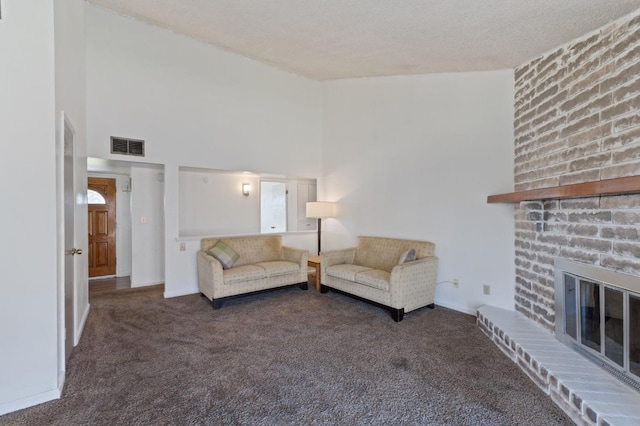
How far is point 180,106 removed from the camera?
443 cm

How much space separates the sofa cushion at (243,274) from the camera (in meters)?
3.89

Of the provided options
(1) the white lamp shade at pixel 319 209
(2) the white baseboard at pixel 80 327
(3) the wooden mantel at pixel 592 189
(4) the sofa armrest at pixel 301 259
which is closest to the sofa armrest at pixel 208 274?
(4) the sofa armrest at pixel 301 259

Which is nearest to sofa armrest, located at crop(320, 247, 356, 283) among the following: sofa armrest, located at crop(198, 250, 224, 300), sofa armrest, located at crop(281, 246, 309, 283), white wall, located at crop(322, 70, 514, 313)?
sofa armrest, located at crop(281, 246, 309, 283)

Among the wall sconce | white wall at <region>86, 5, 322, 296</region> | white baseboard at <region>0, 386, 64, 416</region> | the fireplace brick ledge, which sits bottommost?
white baseboard at <region>0, 386, 64, 416</region>

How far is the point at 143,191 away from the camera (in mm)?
4902

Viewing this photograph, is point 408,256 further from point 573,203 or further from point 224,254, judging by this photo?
point 224,254

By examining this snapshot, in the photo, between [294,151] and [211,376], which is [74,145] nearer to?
[211,376]

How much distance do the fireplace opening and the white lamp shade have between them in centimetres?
344

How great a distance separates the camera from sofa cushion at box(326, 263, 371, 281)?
398 cm

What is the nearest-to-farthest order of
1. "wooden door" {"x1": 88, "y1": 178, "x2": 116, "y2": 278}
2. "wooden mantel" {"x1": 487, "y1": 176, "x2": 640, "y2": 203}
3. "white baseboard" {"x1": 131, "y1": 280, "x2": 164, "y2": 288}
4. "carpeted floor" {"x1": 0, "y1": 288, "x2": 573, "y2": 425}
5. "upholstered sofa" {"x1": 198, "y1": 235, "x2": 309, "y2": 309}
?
"wooden mantel" {"x1": 487, "y1": 176, "x2": 640, "y2": 203} → "carpeted floor" {"x1": 0, "y1": 288, "x2": 573, "y2": 425} → "upholstered sofa" {"x1": 198, "y1": 235, "x2": 309, "y2": 309} → "white baseboard" {"x1": 131, "y1": 280, "x2": 164, "y2": 288} → "wooden door" {"x1": 88, "y1": 178, "x2": 116, "y2": 278}

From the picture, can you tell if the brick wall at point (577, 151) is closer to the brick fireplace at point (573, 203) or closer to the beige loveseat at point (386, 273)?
the brick fireplace at point (573, 203)

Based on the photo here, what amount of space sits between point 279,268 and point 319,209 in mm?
1443

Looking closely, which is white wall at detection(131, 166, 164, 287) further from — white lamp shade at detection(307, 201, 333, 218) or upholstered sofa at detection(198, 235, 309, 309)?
white lamp shade at detection(307, 201, 333, 218)

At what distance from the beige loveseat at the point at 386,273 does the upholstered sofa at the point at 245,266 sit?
0.50 metres
